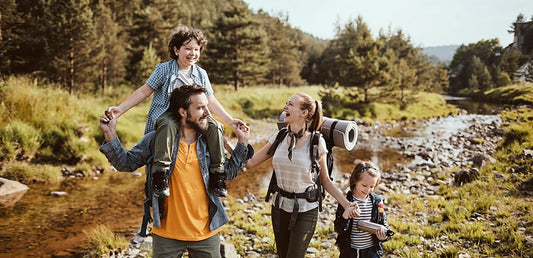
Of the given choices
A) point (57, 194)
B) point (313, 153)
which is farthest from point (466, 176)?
point (57, 194)

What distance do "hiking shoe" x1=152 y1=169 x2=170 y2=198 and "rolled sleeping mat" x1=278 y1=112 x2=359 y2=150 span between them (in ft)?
4.64

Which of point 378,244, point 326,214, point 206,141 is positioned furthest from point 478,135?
point 206,141

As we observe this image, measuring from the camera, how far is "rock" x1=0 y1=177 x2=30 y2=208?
335 inches

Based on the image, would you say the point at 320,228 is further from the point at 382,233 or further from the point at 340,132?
the point at 340,132

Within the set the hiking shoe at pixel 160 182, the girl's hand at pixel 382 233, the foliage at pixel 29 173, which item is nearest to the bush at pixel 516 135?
the girl's hand at pixel 382 233

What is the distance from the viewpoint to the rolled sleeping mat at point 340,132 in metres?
3.31

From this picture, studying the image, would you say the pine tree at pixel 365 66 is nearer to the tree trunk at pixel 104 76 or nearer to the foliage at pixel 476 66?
the tree trunk at pixel 104 76

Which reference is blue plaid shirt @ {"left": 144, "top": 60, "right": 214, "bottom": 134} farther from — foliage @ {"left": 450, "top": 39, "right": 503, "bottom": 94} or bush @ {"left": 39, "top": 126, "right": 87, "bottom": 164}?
foliage @ {"left": 450, "top": 39, "right": 503, "bottom": 94}

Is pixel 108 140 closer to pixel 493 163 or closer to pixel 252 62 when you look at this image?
pixel 493 163

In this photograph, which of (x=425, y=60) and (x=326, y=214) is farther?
(x=425, y=60)

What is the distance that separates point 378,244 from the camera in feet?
11.3

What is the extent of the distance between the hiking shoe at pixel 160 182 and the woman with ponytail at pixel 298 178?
99 cm

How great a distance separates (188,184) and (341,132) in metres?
1.63

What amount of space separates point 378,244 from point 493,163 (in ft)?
30.4
